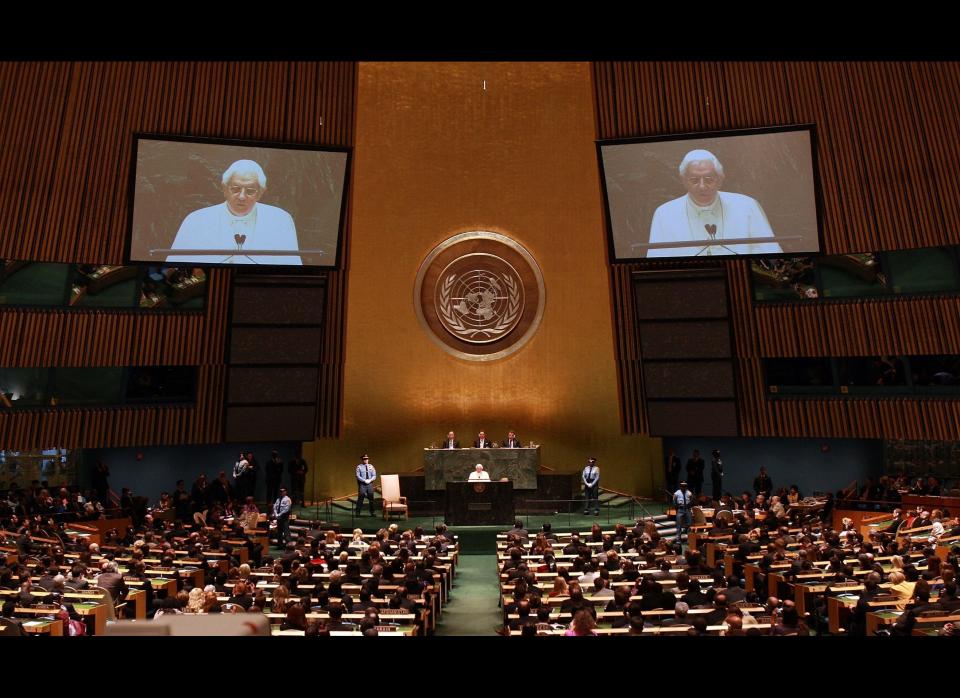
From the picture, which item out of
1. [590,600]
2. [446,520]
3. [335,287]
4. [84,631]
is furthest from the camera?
[335,287]

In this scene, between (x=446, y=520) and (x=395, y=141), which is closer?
(x=446, y=520)

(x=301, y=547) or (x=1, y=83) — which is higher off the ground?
(x=1, y=83)

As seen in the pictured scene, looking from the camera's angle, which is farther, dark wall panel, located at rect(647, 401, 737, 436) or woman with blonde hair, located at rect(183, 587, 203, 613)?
dark wall panel, located at rect(647, 401, 737, 436)

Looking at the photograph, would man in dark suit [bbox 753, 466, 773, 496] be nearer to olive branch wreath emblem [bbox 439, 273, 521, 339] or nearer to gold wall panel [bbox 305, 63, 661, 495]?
gold wall panel [bbox 305, 63, 661, 495]

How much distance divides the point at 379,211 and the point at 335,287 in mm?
2140

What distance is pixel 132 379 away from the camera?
18531 mm

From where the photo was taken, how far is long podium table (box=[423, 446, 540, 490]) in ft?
57.3

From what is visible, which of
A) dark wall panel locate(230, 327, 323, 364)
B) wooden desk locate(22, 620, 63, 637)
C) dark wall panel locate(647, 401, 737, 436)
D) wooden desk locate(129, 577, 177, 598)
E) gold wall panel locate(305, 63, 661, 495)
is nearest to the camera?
wooden desk locate(22, 620, 63, 637)

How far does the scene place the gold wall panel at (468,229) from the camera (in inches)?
766

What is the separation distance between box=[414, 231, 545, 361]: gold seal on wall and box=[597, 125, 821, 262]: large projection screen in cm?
272

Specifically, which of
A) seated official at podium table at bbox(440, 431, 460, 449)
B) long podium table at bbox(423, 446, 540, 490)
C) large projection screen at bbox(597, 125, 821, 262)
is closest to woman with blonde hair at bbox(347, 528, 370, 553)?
long podium table at bbox(423, 446, 540, 490)

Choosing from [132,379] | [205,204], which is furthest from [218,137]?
[132,379]

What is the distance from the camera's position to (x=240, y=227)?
57.0 ft
